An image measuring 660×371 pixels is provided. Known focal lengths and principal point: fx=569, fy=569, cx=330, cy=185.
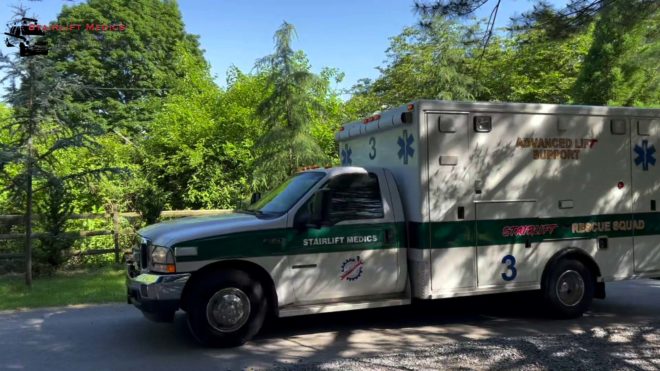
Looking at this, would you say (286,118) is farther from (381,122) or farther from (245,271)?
(245,271)

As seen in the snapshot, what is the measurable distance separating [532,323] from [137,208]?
10080mm

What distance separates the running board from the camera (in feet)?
20.1

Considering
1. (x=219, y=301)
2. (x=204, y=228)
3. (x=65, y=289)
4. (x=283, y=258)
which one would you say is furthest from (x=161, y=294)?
(x=65, y=289)

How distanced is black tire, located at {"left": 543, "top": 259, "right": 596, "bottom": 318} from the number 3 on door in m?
0.49

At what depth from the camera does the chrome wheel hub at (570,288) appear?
712cm

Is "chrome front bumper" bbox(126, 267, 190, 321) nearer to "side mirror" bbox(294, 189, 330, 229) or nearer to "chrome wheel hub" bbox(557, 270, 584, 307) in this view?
A: "side mirror" bbox(294, 189, 330, 229)

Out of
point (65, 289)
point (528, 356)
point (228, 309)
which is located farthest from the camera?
point (65, 289)

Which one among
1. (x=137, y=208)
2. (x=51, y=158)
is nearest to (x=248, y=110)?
(x=137, y=208)

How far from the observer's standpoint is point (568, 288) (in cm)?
717

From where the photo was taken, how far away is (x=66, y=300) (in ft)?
28.6

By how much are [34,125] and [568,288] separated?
8.79m

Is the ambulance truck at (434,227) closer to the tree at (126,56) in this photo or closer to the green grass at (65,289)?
the green grass at (65,289)

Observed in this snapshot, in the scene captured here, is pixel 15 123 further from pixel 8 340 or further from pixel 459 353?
pixel 459 353

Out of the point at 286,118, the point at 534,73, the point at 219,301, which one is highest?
the point at 534,73
